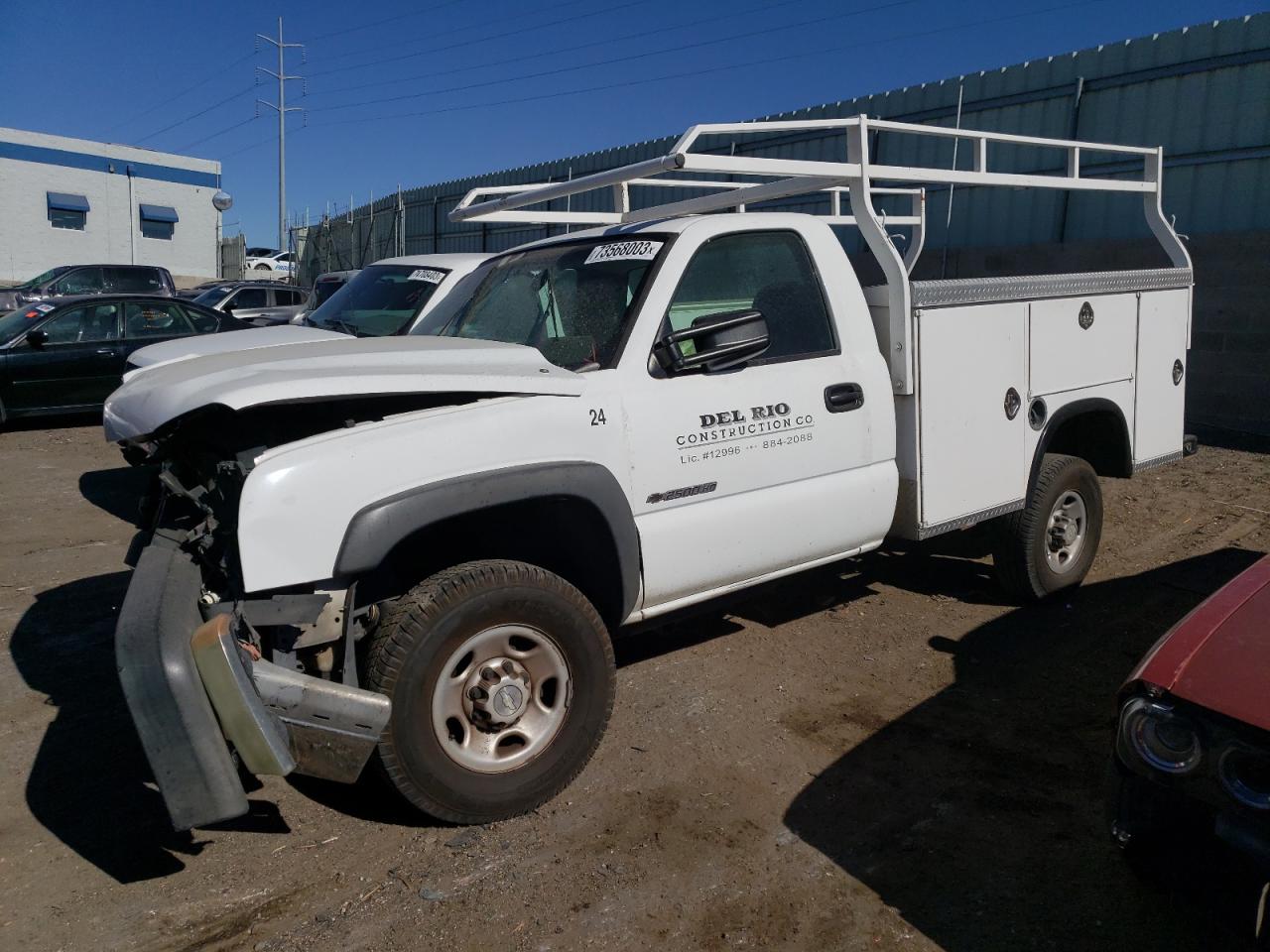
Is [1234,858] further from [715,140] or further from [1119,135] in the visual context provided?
[715,140]

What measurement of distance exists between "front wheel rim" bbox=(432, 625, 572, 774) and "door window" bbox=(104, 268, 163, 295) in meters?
19.5

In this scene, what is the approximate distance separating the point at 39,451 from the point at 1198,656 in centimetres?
1079

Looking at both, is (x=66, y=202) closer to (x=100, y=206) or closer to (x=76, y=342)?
(x=100, y=206)

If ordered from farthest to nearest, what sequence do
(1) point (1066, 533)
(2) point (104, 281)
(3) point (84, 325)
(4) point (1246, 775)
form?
(2) point (104, 281) < (3) point (84, 325) < (1) point (1066, 533) < (4) point (1246, 775)

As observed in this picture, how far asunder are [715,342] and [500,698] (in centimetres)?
152

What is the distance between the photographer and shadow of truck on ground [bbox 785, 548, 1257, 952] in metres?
2.92

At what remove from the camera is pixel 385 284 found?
9.35 metres

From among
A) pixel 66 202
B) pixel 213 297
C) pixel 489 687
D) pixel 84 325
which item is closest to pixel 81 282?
pixel 213 297

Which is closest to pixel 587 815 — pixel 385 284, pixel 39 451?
pixel 385 284

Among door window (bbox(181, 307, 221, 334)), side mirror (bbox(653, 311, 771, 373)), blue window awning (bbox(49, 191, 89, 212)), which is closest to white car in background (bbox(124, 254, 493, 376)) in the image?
door window (bbox(181, 307, 221, 334))

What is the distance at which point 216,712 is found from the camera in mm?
2875

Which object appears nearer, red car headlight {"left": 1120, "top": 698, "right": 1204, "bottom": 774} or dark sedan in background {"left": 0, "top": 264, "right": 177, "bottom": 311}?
red car headlight {"left": 1120, "top": 698, "right": 1204, "bottom": 774}

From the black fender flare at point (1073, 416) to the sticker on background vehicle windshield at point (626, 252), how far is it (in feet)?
8.12

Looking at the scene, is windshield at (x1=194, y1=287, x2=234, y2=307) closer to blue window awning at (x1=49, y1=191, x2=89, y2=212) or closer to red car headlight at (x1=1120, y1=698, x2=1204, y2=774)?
red car headlight at (x1=1120, y1=698, x2=1204, y2=774)
